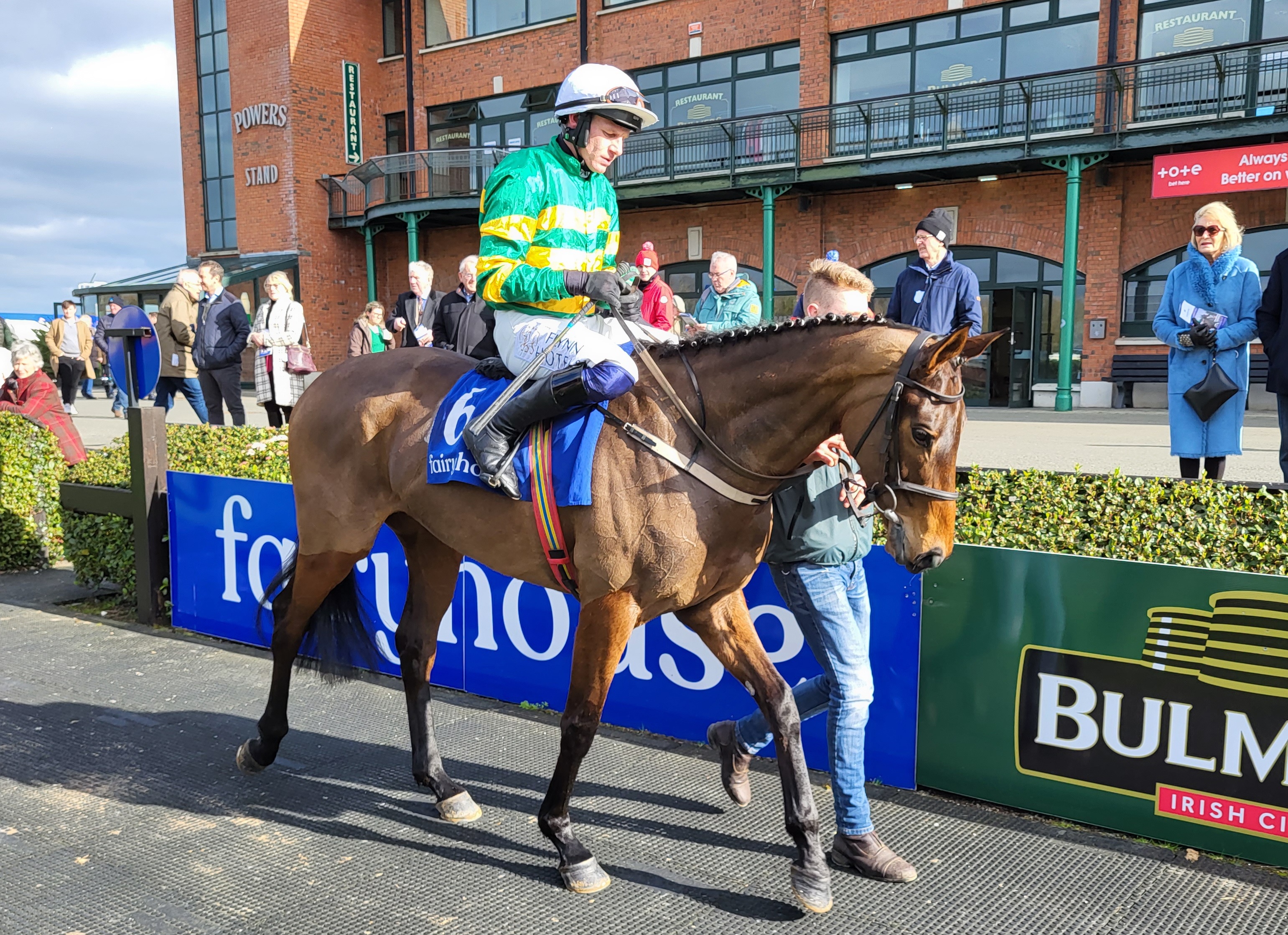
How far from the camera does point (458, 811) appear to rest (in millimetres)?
3449

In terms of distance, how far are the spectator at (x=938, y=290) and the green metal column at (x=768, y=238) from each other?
13357 mm

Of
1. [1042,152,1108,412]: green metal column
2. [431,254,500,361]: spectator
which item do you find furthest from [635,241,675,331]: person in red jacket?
[1042,152,1108,412]: green metal column

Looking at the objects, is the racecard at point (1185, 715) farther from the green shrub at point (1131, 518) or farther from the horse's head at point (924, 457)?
the horse's head at point (924, 457)

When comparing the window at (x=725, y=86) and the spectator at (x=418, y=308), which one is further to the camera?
the window at (x=725, y=86)

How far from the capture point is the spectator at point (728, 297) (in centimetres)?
640

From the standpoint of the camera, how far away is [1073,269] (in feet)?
55.4

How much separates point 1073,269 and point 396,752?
1619 centimetres

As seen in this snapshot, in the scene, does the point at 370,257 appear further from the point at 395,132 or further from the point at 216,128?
the point at 216,128

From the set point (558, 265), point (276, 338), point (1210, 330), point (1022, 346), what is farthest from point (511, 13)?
point (558, 265)

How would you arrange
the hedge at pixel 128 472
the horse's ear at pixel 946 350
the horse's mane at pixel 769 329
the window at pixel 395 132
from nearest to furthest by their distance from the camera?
1. the horse's ear at pixel 946 350
2. the horse's mane at pixel 769 329
3. the hedge at pixel 128 472
4. the window at pixel 395 132

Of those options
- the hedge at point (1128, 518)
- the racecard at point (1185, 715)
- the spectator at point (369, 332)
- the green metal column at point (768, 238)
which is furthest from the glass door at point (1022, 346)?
the racecard at point (1185, 715)

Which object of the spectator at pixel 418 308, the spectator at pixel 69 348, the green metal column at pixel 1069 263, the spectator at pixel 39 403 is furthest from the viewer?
the spectator at pixel 69 348

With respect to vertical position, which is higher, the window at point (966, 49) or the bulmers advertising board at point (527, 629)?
the window at point (966, 49)

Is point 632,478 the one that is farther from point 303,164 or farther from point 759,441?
point 303,164
